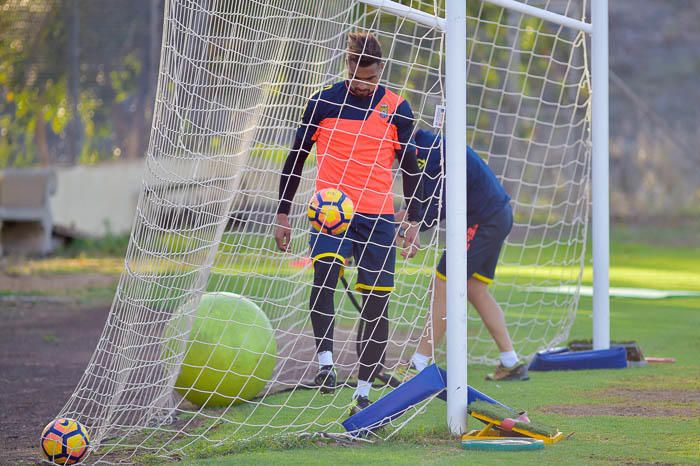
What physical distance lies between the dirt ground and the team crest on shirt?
8.35ft

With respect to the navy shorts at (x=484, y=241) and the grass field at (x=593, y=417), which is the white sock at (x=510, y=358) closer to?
the grass field at (x=593, y=417)

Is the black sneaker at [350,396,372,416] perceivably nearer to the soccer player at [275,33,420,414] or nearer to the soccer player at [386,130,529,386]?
the soccer player at [275,33,420,414]

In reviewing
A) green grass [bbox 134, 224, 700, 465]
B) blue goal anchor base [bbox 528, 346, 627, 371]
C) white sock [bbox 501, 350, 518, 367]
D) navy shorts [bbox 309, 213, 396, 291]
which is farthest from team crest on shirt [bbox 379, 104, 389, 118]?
blue goal anchor base [bbox 528, 346, 627, 371]

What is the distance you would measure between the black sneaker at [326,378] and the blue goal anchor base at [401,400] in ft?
1.95

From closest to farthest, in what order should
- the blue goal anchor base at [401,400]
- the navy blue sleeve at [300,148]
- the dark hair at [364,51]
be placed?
1. the blue goal anchor base at [401,400]
2. the dark hair at [364,51]
3. the navy blue sleeve at [300,148]

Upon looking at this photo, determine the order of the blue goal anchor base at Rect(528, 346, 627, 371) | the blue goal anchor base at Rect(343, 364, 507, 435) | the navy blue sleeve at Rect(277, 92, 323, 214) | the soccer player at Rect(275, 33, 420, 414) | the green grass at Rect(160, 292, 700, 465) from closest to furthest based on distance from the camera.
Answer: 1. the green grass at Rect(160, 292, 700, 465)
2. the blue goal anchor base at Rect(343, 364, 507, 435)
3. the soccer player at Rect(275, 33, 420, 414)
4. the navy blue sleeve at Rect(277, 92, 323, 214)
5. the blue goal anchor base at Rect(528, 346, 627, 371)

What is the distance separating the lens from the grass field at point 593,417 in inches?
195

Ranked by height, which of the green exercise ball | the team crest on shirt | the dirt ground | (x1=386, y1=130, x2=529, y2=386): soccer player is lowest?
the dirt ground

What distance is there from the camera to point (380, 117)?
Result: 5.96 meters

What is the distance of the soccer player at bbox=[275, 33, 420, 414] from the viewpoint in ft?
19.4

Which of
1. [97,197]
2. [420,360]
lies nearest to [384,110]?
[420,360]

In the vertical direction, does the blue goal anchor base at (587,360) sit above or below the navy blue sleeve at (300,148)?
below

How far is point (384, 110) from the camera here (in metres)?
5.96

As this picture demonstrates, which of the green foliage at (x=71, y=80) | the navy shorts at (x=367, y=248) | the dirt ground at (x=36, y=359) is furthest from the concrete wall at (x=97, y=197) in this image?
the navy shorts at (x=367, y=248)
